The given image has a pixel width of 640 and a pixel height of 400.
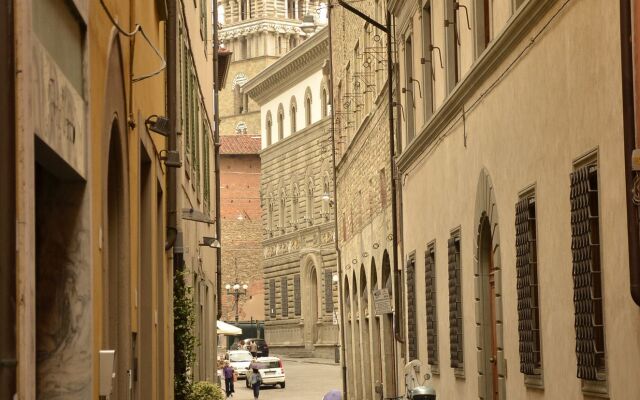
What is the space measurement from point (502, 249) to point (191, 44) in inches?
361

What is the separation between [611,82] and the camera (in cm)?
1066

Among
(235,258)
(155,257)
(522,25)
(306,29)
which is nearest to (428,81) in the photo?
(522,25)

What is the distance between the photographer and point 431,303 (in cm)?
2208

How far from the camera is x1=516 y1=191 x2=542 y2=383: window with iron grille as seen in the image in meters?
14.2

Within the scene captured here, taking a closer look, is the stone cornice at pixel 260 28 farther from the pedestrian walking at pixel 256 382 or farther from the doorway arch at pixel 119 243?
the doorway arch at pixel 119 243

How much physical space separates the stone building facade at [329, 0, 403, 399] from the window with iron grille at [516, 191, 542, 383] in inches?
509

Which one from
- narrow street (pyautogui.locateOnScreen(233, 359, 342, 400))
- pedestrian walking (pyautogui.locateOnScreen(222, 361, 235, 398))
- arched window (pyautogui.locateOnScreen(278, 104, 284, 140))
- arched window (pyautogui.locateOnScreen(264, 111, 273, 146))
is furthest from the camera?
arched window (pyautogui.locateOnScreen(264, 111, 273, 146))

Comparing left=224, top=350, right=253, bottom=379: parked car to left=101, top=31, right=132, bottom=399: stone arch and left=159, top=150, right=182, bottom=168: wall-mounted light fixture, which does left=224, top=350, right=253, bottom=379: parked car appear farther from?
left=101, top=31, right=132, bottom=399: stone arch

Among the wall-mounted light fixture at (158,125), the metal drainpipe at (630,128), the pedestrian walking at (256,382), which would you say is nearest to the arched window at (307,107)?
the pedestrian walking at (256,382)

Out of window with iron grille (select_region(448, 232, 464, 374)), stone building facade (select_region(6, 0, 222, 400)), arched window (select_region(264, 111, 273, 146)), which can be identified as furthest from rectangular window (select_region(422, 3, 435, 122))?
arched window (select_region(264, 111, 273, 146))

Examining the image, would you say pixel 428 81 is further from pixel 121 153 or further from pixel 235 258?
pixel 235 258

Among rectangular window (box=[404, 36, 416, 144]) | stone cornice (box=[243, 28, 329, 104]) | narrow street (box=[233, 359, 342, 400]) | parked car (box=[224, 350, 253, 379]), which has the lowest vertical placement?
narrow street (box=[233, 359, 342, 400])

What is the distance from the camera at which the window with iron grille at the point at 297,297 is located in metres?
79.7

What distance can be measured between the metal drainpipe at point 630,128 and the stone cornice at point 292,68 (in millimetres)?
60561
